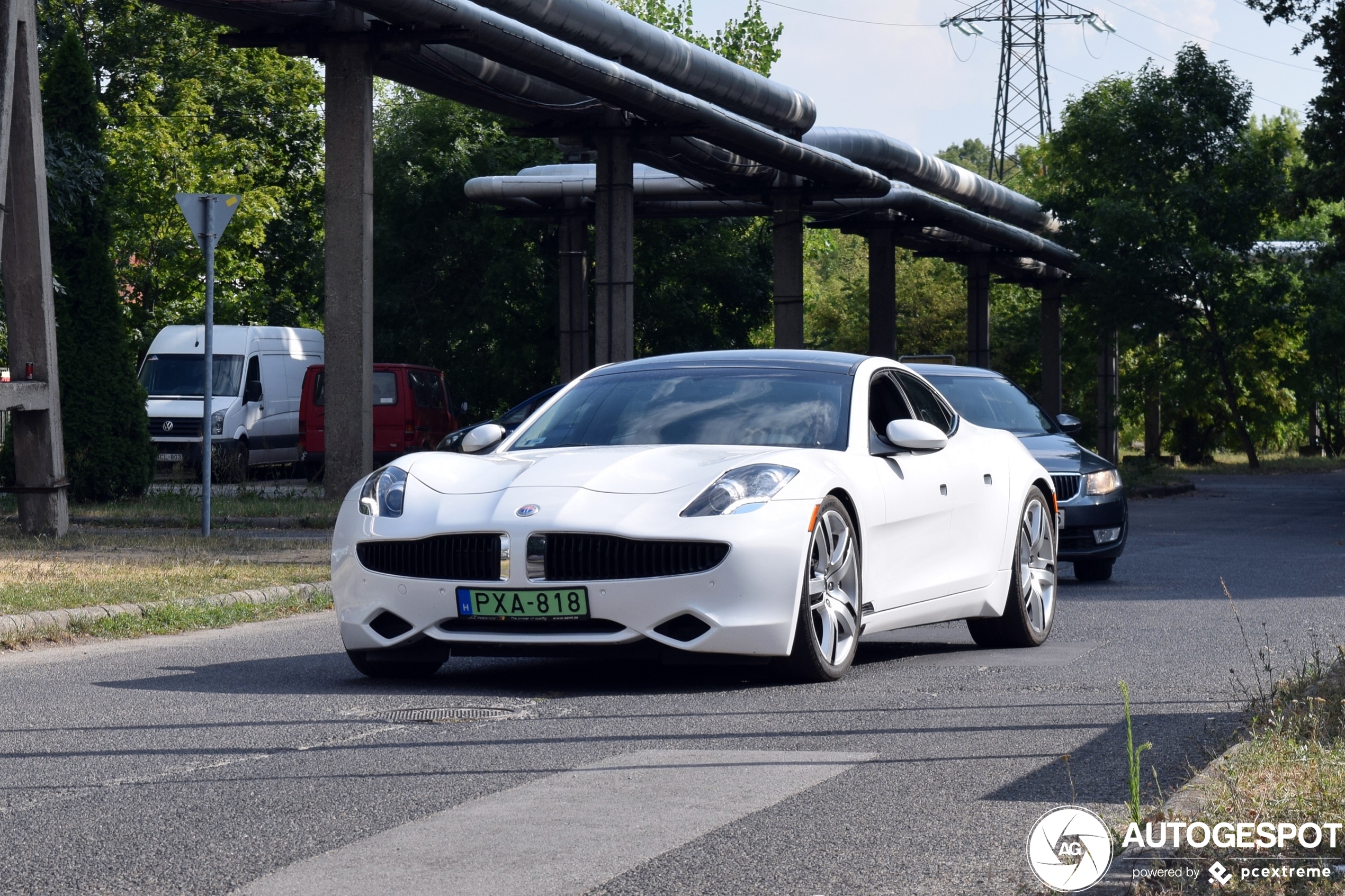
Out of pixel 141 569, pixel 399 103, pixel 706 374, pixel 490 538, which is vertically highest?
pixel 399 103

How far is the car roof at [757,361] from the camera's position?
8.69m

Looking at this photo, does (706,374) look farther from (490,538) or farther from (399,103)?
(399,103)

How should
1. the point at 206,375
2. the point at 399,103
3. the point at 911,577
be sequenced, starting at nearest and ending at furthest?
the point at 911,577, the point at 206,375, the point at 399,103

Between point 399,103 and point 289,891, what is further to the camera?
point 399,103

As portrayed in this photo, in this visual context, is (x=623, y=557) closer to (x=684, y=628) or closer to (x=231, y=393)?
(x=684, y=628)

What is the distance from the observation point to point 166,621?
10.2m

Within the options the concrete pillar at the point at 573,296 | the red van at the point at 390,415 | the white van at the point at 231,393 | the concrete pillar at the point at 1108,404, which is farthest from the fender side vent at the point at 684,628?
the concrete pillar at the point at 1108,404

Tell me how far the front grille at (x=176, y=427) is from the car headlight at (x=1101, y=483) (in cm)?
1983

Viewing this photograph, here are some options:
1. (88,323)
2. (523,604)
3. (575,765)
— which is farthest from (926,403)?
(88,323)

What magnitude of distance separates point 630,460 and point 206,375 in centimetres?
855

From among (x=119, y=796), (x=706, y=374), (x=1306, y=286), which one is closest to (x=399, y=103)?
(x=1306, y=286)

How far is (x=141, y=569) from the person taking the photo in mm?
12539

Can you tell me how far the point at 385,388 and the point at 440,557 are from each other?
24.7 m

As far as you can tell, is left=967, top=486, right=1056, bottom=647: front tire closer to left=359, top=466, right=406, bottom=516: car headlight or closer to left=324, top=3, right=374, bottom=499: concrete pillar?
left=359, top=466, right=406, bottom=516: car headlight
